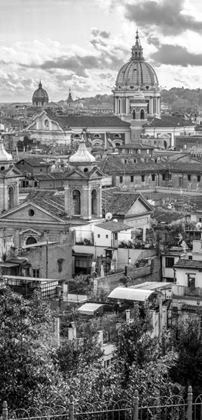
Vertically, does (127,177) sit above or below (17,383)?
above

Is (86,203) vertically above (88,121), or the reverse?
(88,121)

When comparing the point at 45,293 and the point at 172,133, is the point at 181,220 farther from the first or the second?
the point at 172,133

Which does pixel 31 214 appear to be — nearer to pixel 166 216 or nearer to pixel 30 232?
pixel 30 232

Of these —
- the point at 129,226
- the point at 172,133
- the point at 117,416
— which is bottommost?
the point at 117,416

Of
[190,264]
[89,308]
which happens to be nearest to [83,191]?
[190,264]

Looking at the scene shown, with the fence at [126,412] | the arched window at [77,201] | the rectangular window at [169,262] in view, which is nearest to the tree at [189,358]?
the fence at [126,412]

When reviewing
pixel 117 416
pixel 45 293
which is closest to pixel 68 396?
pixel 117 416

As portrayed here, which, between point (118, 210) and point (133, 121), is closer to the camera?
point (118, 210)
